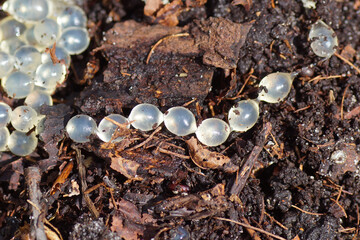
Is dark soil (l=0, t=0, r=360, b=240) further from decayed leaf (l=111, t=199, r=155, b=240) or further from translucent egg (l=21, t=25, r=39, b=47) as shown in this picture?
translucent egg (l=21, t=25, r=39, b=47)

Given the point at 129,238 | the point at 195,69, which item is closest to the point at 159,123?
the point at 195,69

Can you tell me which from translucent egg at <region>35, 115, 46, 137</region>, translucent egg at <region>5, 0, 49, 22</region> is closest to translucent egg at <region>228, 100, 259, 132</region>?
translucent egg at <region>35, 115, 46, 137</region>

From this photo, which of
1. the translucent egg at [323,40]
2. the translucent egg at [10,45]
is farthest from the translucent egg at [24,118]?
the translucent egg at [323,40]

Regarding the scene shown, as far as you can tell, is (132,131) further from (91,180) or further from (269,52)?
(269,52)

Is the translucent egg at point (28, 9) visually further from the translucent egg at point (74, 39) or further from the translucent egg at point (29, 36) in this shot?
the translucent egg at point (74, 39)

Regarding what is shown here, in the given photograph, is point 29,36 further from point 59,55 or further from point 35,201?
point 35,201
